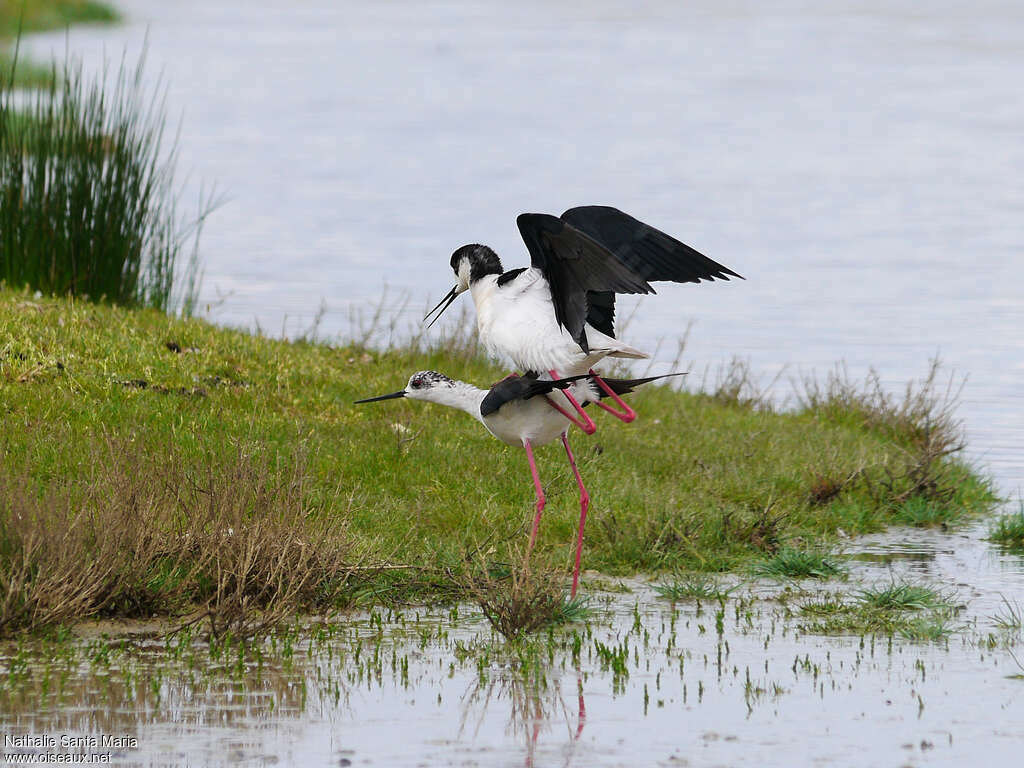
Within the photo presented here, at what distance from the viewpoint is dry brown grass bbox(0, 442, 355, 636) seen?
686 cm

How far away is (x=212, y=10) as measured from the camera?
70188 mm

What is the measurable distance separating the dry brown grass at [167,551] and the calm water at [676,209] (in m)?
0.80

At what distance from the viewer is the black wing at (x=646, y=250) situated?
7473mm

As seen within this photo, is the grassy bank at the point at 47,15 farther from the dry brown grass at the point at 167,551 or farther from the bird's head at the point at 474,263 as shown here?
the dry brown grass at the point at 167,551

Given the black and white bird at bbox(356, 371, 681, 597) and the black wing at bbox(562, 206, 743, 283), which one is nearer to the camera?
the black wing at bbox(562, 206, 743, 283)

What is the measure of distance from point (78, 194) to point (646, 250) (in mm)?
6574

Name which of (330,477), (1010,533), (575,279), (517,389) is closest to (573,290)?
(575,279)

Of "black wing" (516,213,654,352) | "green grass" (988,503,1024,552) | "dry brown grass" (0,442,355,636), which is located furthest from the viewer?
A: "green grass" (988,503,1024,552)

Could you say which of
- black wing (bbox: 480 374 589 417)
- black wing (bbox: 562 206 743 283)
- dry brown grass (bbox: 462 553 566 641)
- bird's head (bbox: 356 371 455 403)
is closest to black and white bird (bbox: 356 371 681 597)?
black wing (bbox: 480 374 589 417)

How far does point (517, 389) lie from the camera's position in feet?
25.6

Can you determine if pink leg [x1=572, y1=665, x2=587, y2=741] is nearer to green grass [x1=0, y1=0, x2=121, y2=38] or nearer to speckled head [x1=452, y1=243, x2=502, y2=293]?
speckled head [x1=452, y1=243, x2=502, y2=293]

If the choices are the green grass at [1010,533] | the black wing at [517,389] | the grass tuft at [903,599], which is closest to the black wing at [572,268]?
the black wing at [517,389]

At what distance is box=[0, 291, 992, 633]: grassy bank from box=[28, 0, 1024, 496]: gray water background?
126 cm

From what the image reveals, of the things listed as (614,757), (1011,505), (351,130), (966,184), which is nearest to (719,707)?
(614,757)
